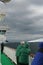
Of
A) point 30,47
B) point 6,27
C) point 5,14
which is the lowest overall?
point 30,47

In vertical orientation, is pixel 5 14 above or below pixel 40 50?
above

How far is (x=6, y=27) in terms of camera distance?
7500 mm

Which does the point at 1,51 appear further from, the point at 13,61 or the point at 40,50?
the point at 40,50

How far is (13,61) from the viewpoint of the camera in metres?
7.27

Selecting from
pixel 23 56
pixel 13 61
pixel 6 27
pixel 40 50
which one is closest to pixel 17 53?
pixel 23 56

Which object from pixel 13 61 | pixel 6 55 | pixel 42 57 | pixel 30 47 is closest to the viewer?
pixel 42 57

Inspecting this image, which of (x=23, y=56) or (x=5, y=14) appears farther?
(x=5, y=14)

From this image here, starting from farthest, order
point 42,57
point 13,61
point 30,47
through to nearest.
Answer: point 13,61 → point 30,47 → point 42,57

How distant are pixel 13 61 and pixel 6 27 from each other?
1.31 metres

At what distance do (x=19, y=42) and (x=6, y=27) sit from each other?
134cm

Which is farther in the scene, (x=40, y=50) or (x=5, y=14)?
(x=5, y=14)

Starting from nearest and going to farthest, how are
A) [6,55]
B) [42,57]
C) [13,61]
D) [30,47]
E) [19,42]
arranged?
[42,57]
[30,47]
[19,42]
[13,61]
[6,55]

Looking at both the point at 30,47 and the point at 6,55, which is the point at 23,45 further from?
the point at 6,55

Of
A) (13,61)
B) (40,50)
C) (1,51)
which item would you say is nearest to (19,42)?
(13,61)
